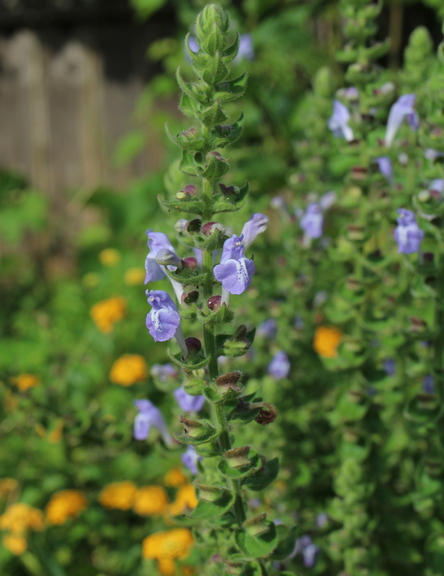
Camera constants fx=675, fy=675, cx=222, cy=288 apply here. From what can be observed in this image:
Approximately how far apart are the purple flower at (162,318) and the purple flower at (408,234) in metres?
0.76

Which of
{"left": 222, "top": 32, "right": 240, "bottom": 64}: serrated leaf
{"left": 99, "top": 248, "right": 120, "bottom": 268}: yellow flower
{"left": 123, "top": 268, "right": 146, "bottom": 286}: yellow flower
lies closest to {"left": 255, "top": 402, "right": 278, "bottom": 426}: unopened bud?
{"left": 222, "top": 32, "right": 240, "bottom": 64}: serrated leaf

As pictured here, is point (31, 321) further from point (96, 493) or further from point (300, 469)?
point (300, 469)

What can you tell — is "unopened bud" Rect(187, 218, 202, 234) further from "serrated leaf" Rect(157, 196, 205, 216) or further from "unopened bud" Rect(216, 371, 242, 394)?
"unopened bud" Rect(216, 371, 242, 394)

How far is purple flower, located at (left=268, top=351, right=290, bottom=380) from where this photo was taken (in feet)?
7.96

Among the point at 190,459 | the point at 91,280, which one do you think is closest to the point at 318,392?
the point at 190,459

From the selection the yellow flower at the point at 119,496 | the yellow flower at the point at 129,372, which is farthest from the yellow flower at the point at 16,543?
the yellow flower at the point at 129,372

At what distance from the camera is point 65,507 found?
285 cm

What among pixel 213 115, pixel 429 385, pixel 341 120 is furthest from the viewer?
pixel 341 120

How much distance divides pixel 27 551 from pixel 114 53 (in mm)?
5156

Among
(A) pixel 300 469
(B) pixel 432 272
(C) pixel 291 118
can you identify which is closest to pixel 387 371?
(A) pixel 300 469

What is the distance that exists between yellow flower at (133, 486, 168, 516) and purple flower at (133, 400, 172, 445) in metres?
0.71

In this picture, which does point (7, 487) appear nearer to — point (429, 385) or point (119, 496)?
point (119, 496)

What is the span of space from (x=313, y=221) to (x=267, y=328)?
1.51 feet

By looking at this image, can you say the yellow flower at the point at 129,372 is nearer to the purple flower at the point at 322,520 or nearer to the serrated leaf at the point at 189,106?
the purple flower at the point at 322,520
